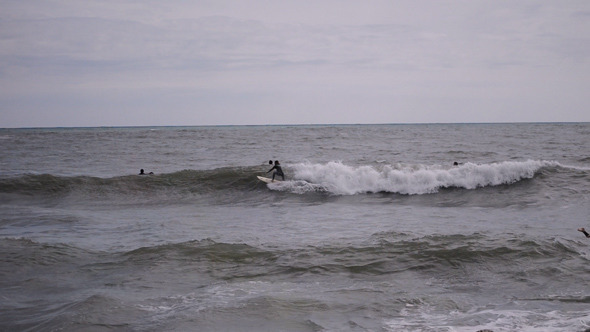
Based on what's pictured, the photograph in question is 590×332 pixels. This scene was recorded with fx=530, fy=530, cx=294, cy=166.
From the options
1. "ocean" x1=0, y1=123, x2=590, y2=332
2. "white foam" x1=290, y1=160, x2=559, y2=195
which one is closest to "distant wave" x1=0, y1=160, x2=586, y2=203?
"white foam" x1=290, y1=160, x2=559, y2=195

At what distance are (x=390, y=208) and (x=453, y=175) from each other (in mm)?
5141

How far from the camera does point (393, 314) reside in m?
7.28

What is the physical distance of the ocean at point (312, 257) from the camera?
283 inches

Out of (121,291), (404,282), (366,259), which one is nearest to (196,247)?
(121,291)

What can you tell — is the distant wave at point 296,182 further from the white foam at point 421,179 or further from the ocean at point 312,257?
the ocean at point 312,257

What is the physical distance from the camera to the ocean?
7176mm

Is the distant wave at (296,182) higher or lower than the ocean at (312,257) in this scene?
higher

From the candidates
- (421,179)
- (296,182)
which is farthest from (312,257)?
(421,179)

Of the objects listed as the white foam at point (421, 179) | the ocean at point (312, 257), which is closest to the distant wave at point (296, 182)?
the white foam at point (421, 179)

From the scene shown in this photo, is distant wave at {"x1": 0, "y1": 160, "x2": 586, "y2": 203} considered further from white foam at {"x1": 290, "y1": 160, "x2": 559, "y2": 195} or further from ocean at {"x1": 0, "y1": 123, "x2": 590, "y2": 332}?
ocean at {"x1": 0, "y1": 123, "x2": 590, "y2": 332}

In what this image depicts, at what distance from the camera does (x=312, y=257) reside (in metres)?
10.1

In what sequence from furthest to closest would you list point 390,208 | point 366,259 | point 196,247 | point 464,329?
point 390,208, point 196,247, point 366,259, point 464,329

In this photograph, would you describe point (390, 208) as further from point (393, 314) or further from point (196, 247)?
point (393, 314)

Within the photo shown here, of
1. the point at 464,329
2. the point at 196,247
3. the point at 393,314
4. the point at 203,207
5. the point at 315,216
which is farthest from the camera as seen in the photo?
the point at 203,207
